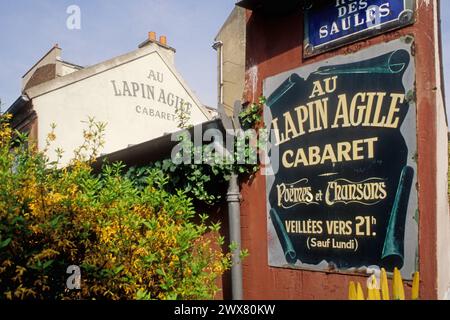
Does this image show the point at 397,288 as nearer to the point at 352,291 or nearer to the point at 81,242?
the point at 352,291

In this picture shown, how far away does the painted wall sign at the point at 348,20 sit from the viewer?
4086mm

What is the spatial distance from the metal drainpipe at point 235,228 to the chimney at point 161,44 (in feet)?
40.3

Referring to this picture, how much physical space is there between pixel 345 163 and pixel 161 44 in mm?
14102

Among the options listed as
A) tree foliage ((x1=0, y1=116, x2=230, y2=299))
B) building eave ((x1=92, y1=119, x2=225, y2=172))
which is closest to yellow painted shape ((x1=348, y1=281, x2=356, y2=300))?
tree foliage ((x1=0, y1=116, x2=230, y2=299))

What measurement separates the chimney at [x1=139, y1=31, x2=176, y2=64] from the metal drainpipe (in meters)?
12.3

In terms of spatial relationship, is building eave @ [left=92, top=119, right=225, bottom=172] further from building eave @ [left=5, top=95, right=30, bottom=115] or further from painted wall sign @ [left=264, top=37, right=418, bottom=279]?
building eave @ [left=5, top=95, right=30, bottom=115]

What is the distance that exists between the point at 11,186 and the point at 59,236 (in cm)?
57

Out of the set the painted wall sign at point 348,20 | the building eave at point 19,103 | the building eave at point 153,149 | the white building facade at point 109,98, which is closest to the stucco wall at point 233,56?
the white building facade at point 109,98

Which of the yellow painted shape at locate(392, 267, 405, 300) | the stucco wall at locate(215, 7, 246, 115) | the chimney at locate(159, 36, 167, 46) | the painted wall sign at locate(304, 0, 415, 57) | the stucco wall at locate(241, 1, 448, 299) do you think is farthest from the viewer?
the chimney at locate(159, 36, 167, 46)

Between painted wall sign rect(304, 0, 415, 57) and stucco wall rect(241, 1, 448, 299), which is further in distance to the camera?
painted wall sign rect(304, 0, 415, 57)

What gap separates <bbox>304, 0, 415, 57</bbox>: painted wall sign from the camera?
4.09 meters

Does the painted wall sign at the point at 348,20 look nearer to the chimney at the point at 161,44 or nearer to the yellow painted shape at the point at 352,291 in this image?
the yellow painted shape at the point at 352,291

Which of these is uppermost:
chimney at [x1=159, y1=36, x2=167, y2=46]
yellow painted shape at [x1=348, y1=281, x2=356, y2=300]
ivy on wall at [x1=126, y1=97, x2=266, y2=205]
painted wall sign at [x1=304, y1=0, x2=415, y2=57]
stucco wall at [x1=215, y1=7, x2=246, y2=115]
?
chimney at [x1=159, y1=36, x2=167, y2=46]
